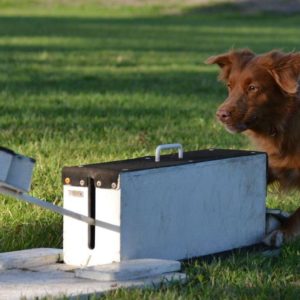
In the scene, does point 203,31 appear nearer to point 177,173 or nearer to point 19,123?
point 19,123

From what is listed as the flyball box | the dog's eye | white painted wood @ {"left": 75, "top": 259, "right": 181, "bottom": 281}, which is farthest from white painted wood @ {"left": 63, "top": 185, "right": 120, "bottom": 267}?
the dog's eye

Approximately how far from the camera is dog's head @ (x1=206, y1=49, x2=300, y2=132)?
20.6 feet

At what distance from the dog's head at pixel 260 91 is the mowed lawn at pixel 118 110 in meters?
0.57

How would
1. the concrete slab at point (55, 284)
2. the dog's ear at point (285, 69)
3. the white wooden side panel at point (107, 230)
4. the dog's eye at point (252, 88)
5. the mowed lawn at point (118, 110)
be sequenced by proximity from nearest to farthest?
the concrete slab at point (55, 284) → the white wooden side panel at point (107, 230) → the mowed lawn at point (118, 110) → the dog's ear at point (285, 69) → the dog's eye at point (252, 88)

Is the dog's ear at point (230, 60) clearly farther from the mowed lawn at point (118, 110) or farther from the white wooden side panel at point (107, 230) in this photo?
the white wooden side panel at point (107, 230)

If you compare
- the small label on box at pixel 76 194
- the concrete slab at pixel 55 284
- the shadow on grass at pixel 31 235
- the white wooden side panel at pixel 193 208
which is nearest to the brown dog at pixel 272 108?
the white wooden side panel at pixel 193 208

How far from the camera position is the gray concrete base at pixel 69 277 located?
4.55 metres

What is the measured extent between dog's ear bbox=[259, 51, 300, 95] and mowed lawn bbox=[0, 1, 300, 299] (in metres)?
0.76

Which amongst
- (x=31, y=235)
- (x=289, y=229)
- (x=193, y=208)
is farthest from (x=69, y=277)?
(x=289, y=229)

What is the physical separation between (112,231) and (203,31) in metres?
29.5

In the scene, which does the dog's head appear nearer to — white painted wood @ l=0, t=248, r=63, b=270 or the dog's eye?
the dog's eye

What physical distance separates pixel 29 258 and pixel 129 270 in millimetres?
599

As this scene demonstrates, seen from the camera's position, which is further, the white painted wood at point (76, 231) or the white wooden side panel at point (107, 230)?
the white painted wood at point (76, 231)

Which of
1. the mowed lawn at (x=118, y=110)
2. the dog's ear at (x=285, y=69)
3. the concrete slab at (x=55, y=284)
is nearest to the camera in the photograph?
the concrete slab at (x=55, y=284)
